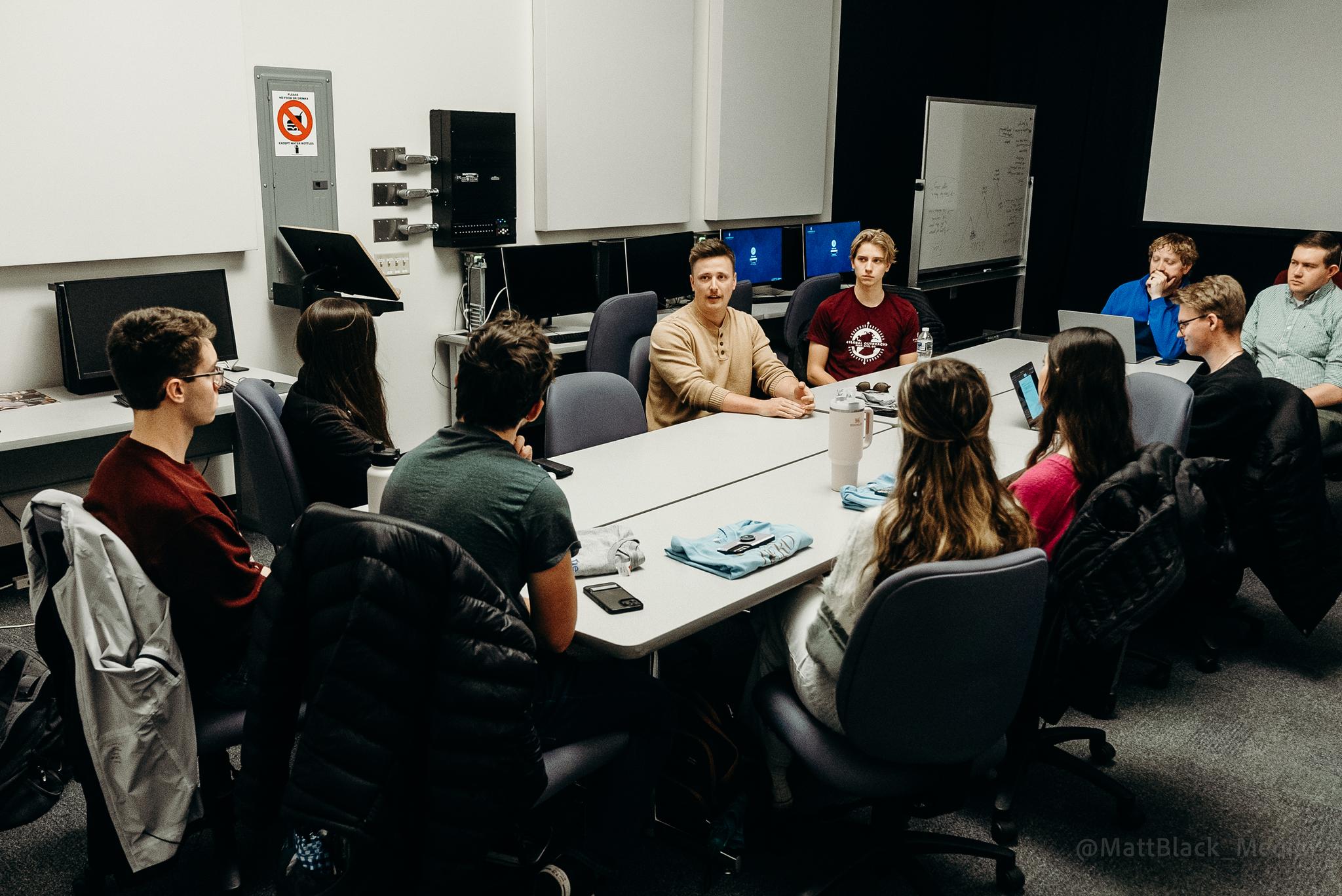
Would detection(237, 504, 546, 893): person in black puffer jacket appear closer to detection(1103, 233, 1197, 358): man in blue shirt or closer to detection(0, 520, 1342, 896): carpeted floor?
detection(0, 520, 1342, 896): carpeted floor

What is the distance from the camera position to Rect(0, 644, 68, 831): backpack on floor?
1957mm

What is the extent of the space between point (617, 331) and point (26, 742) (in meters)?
2.69

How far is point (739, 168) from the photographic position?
596cm

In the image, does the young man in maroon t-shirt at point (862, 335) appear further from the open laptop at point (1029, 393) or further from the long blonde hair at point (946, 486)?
the long blonde hair at point (946, 486)

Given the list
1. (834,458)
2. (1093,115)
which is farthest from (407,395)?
(1093,115)

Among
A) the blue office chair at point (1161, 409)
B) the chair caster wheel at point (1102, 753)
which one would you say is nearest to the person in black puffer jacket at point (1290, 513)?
the blue office chair at point (1161, 409)

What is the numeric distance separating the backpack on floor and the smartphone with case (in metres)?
1.01

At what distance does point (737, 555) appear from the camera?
2.21m

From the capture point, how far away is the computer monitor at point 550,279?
16.0 ft

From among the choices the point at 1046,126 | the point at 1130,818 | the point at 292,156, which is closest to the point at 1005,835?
the point at 1130,818

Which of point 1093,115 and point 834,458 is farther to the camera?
point 1093,115

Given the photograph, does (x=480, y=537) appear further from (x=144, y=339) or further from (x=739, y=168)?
(x=739, y=168)

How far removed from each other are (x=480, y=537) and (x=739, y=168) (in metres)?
4.56

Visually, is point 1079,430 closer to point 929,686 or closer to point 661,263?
point 929,686
